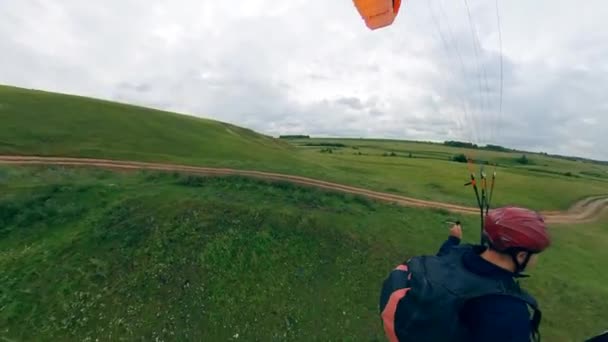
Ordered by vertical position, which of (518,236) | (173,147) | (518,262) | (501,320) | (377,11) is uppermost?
(377,11)

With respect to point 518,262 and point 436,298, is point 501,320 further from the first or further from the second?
point 518,262

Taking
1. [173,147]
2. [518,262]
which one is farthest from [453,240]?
[173,147]

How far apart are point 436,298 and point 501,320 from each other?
403 mm

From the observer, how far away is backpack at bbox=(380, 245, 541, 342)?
109 inches

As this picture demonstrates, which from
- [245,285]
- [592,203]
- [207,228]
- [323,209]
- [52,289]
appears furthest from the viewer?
[592,203]

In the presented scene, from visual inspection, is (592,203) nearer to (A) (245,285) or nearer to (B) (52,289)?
(A) (245,285)

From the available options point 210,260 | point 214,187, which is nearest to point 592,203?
point 214,187

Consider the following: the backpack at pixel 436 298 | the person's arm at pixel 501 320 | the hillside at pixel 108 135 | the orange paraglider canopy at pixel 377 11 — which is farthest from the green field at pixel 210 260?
the person's arm at pixel 501 320

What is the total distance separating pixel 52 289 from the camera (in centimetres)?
1258

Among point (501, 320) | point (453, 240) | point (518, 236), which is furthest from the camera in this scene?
point (453, 240)

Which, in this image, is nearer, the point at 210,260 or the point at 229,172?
the point at 210,260

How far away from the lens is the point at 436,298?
111 inches

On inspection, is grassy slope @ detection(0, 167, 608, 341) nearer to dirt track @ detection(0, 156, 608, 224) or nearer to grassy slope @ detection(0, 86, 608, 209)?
dirt track @ detection(0, 156, 608, 224)

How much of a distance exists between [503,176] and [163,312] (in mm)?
46839
